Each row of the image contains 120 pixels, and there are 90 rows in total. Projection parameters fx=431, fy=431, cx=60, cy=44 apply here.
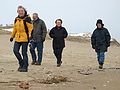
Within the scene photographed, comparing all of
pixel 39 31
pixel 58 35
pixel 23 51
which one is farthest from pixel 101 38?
pixel 23 51

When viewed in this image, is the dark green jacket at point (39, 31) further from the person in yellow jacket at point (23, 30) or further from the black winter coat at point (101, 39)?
the person in yellow jacket at point (23, 30)

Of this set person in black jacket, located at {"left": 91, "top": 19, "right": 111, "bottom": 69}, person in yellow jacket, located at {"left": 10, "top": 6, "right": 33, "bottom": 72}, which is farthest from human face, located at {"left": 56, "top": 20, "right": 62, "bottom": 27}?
person in yellow jacket, located at {"left": 10, "top": 6, "right": 33, "bottom": 72}

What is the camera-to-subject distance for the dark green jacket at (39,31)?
48.5ft

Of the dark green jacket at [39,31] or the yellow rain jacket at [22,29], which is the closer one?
the yellow rain jacket at [22,29]

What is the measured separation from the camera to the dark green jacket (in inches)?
583

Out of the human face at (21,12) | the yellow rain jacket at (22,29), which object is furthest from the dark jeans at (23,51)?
the human face at (21,12)

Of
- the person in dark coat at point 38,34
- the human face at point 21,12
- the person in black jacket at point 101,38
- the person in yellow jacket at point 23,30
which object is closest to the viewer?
the human face at point 21,12

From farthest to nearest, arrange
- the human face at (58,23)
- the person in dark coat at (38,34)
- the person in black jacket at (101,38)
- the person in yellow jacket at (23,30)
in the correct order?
the person in dark coat at (38,34), the human face at (58,23), the person in black jacket at (101,38), the person in yellow jacket at (23,30)

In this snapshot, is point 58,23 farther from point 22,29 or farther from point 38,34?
point 22,29

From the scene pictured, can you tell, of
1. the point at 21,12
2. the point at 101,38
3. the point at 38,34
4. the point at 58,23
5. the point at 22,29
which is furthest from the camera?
the point at 38,34

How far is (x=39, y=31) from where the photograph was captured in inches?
585

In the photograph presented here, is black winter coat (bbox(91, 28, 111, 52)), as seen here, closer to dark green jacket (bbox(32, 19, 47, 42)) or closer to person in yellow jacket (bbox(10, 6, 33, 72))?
dark green jacket (bbox(32, 19, 47, 42))

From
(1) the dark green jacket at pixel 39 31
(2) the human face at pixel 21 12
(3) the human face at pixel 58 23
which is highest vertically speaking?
(2) the human face at pixel 21 12

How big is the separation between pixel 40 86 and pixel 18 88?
55 cm
